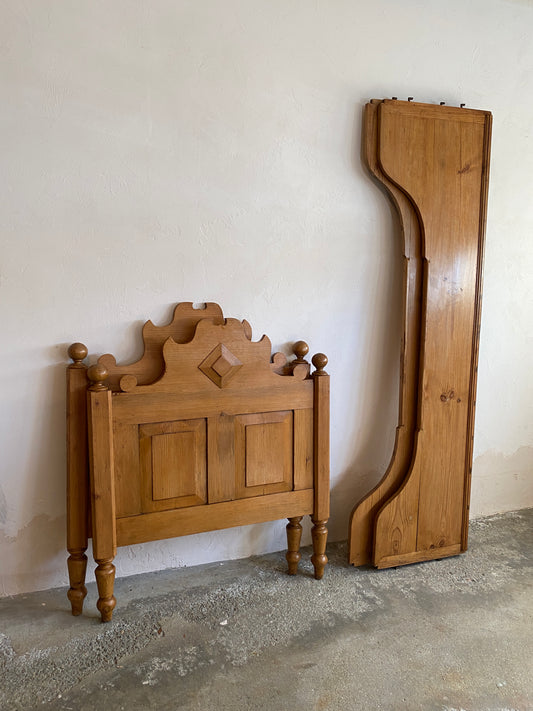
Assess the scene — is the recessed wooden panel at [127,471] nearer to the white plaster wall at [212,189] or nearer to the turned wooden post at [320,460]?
the white plaster wall at [212,189]

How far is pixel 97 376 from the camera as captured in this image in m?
1.88

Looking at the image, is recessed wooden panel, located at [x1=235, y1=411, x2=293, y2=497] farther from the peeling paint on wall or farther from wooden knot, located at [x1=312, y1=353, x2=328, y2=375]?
the peeling paint on wall

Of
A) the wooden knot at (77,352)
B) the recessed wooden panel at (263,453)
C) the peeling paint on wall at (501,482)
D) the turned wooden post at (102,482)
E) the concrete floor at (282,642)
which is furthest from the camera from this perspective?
the peeling paint on wall at (501,482)

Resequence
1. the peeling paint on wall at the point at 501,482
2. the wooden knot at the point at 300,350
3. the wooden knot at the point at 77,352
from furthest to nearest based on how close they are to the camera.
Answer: the peeling paint on wall at the point at 501,482 < the wooden knot at the point at 300,350 < the wooden knot at the point at 77,352

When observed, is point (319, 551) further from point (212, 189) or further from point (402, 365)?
point (212, 189)

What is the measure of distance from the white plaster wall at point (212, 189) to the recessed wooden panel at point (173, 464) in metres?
0.35

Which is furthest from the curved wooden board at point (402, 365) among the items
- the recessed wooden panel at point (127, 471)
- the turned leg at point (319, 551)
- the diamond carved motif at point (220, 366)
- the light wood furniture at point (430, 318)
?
the recessed wooden panel at point (127, 471)

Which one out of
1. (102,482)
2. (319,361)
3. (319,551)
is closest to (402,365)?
(319,361)

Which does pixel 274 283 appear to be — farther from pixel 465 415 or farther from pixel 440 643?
pixel 440 643

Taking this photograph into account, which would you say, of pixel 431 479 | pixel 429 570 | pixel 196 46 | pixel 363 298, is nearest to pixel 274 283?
pixel 363 298

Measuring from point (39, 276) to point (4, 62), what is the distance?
755 mm

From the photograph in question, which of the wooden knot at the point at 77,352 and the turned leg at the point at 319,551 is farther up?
the wooden knot at the point at 77,352

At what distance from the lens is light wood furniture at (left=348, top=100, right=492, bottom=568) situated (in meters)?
2.29

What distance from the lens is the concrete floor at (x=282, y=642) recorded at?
1.61 m
